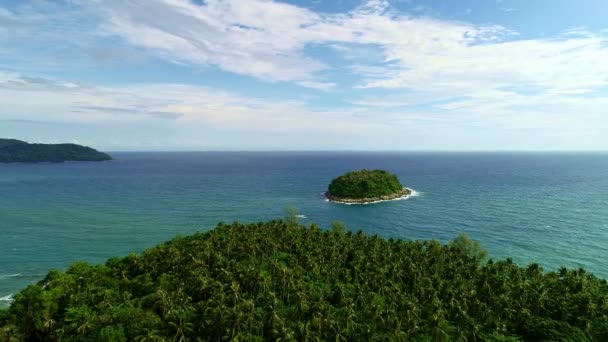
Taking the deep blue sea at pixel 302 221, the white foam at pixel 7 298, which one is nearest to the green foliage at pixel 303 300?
the white foam at pixel 7 298

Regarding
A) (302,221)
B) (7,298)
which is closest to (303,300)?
(7,298)

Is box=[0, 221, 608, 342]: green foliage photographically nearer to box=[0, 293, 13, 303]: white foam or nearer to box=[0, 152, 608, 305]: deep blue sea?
box=[0, 293, 13, 303]: white foam

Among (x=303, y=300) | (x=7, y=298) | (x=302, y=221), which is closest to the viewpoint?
(x=303, y=300)

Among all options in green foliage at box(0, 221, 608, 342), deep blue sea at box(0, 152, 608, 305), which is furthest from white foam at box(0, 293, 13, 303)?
green foliage at box(0, 221, 608, 342)

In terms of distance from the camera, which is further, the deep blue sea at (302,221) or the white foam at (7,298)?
the deep blue sea at (302,221)

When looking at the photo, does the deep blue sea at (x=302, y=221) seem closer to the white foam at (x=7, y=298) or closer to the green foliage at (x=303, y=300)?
the white foam at (x=7, y=298)

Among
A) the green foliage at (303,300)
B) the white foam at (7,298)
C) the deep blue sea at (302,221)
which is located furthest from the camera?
the deep blue sea at (302,221)

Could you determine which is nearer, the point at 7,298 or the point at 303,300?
the point at 303,300

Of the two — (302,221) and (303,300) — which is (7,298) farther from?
(302,221)

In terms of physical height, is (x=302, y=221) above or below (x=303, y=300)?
below
